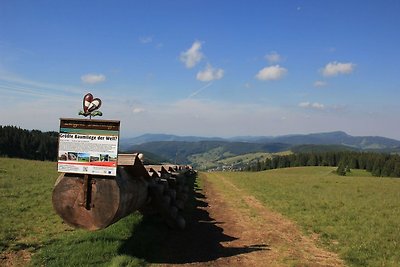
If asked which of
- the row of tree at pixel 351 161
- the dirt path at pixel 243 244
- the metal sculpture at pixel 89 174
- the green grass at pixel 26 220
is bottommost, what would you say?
the row of tree at pixel 351 161

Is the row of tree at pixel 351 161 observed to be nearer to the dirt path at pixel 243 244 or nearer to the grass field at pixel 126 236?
the grass field at pixel 126 236

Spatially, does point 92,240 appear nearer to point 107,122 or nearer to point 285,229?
point 107,122

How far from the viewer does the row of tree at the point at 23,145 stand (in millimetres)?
95312

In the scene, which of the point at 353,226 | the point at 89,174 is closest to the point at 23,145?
A: the point at 353,226

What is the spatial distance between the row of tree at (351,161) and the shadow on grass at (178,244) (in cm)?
9055

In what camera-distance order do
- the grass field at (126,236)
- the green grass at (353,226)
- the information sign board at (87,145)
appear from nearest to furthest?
the information sign board at (87,145) → the grass field at (126,236) → the green grass at (353,226)

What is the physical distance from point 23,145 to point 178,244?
97103 millimetres

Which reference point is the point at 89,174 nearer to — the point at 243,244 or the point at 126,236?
the point at 126,236

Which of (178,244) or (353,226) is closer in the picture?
(178,244)

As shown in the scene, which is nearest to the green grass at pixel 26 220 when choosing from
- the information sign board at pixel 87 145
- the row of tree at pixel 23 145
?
the information sign board at pixel 87 145

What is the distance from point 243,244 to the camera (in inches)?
434

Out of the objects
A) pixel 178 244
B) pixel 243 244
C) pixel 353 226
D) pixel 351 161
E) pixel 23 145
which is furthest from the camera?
pixel 351 161

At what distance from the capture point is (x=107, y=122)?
7.80 meters

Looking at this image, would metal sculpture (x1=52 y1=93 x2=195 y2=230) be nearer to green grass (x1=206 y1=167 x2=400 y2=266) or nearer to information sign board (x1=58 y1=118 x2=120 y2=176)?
information sign board (x1=58 y1=118 x2=120 y2=176)
